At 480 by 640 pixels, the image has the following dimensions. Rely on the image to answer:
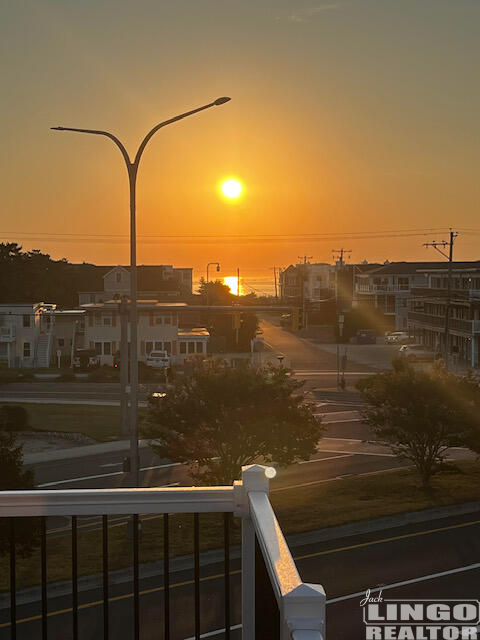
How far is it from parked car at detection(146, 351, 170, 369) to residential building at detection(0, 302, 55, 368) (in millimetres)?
9959

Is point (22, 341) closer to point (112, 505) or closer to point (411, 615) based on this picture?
point (411, 615)

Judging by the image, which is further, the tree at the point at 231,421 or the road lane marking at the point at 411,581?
the tree at the point at 231,421

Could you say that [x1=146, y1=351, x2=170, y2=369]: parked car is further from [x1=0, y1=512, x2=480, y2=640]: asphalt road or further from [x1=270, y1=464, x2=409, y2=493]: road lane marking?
[x1=0, y1=512, x2=480, y2=640]: asphalt road

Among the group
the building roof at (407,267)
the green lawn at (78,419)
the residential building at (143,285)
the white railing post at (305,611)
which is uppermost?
the building roof at (407,267)

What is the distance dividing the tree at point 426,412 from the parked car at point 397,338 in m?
62.7

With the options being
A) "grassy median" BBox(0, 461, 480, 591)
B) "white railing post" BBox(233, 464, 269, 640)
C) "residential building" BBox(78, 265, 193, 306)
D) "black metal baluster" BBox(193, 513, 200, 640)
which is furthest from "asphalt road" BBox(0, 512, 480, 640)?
"residential building" BBox(78, 265, 193, 306)

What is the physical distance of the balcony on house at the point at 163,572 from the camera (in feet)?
10.7

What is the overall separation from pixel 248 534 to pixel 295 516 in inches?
706

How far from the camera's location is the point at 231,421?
21391 millimetres

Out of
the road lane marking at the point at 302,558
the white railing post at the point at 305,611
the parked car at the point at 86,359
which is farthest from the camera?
the parked car at the point at 86,359

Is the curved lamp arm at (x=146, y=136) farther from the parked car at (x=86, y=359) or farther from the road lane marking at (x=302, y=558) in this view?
the parked car at (x=86, y=359)

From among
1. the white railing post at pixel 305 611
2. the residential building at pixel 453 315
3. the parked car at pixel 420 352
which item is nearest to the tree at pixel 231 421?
the white railing post at pixel 305 611

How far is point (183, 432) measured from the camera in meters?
21.9

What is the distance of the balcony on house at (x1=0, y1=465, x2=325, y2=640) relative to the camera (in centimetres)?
327
